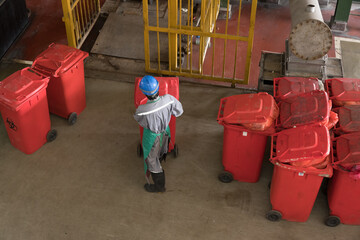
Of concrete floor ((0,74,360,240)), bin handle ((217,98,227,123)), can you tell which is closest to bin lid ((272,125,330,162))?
bin handle ((217,98,227,123))

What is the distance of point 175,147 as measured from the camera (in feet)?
21.4

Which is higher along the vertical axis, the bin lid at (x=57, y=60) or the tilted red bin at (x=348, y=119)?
the bin lid at (x=57, y=60)

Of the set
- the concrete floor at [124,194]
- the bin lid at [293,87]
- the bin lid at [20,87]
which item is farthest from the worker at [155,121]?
the bin lid at [20,87]

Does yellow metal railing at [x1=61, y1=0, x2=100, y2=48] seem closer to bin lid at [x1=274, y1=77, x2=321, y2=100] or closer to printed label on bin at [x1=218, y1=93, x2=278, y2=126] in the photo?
printed label on bin at [x1=218, y1=93, x2=278, y2=126]

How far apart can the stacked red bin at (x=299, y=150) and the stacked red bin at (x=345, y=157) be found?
183 mm

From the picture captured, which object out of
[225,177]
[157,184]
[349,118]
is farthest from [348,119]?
[157,184]

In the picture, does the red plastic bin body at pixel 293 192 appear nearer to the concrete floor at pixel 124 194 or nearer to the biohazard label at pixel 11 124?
the concrete floor at pixel 124 194

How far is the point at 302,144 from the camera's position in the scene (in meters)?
5.09

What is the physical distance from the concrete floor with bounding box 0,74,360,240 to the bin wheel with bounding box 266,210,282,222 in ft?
0.18

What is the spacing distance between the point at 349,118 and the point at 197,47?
422 centimetres

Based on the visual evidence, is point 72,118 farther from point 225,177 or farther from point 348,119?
point 348,119

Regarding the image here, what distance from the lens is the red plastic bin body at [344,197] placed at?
5129 millimetres

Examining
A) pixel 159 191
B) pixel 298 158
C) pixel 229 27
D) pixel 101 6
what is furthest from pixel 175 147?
pixel 101 6

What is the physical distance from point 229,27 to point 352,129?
4978mm
